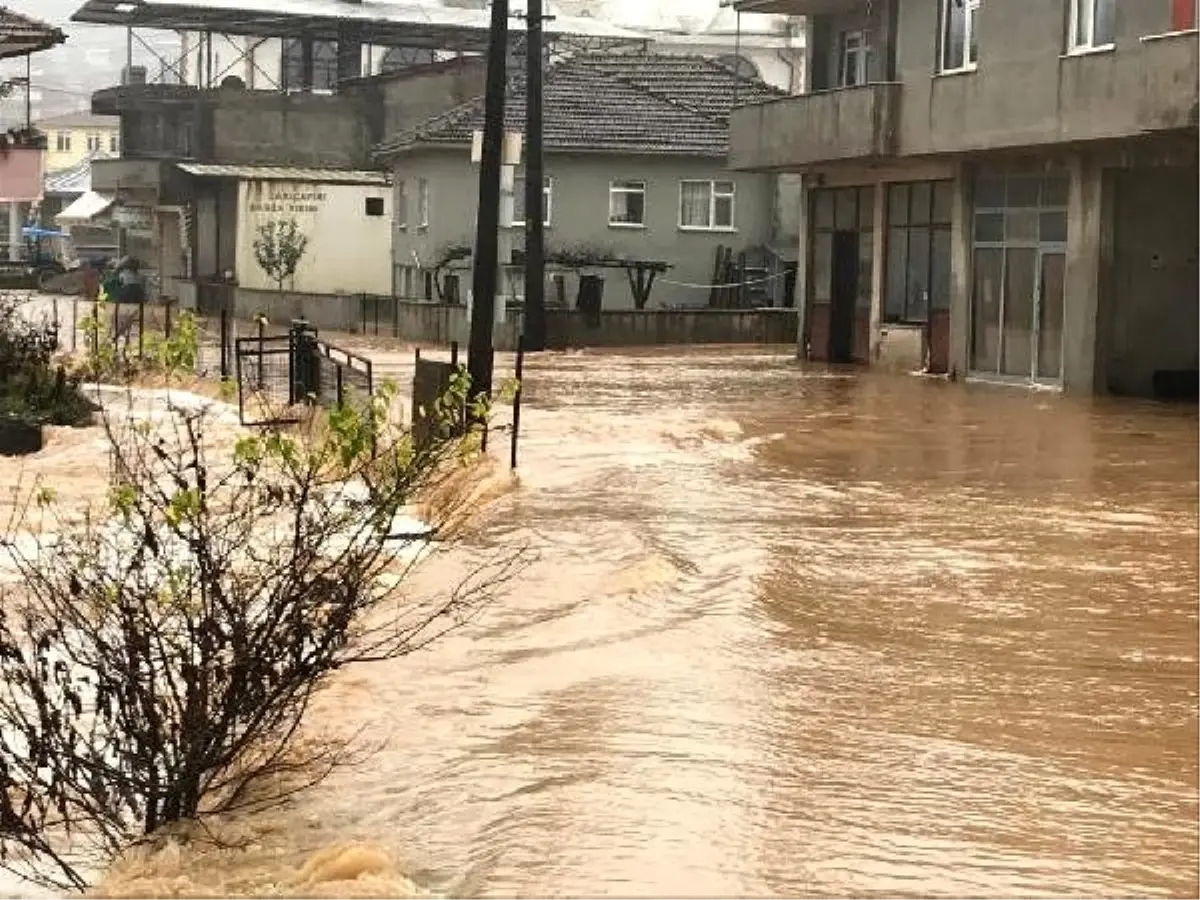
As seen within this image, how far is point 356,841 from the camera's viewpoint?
7.68m

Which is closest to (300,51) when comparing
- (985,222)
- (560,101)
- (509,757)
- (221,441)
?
(560,101)

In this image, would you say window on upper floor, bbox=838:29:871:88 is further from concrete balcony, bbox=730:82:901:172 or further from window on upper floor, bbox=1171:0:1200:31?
window on upper floor, bbox=1171:0:1200:31

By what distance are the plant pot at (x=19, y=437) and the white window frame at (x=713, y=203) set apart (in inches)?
1023

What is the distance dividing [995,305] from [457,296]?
16507 millimetres

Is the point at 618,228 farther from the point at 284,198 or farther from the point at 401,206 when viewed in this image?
the point at 284,198

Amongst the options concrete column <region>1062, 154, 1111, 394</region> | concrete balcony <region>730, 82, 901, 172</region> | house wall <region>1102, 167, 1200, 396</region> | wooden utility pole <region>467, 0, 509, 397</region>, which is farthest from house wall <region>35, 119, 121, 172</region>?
wooden utility pole <region>467, 0, 509, 397</region>

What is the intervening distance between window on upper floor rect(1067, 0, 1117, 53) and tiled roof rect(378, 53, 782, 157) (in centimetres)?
1734

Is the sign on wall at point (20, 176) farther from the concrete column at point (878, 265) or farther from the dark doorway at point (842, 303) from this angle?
the concrete column at point (878, 265)

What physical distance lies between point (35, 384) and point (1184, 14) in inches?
538

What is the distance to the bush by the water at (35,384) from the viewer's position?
20.9 meters

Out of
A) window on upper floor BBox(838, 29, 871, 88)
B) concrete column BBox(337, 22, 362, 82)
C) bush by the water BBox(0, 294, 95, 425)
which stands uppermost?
concrete column BBox(337, 22, 362, 82)

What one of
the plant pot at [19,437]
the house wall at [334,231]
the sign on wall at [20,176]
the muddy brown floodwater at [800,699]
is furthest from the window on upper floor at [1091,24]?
the house wall at [334,231]

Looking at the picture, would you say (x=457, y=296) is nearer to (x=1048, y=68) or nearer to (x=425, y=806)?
(x=1048, y=68)

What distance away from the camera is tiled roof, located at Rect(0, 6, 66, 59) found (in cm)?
2752
